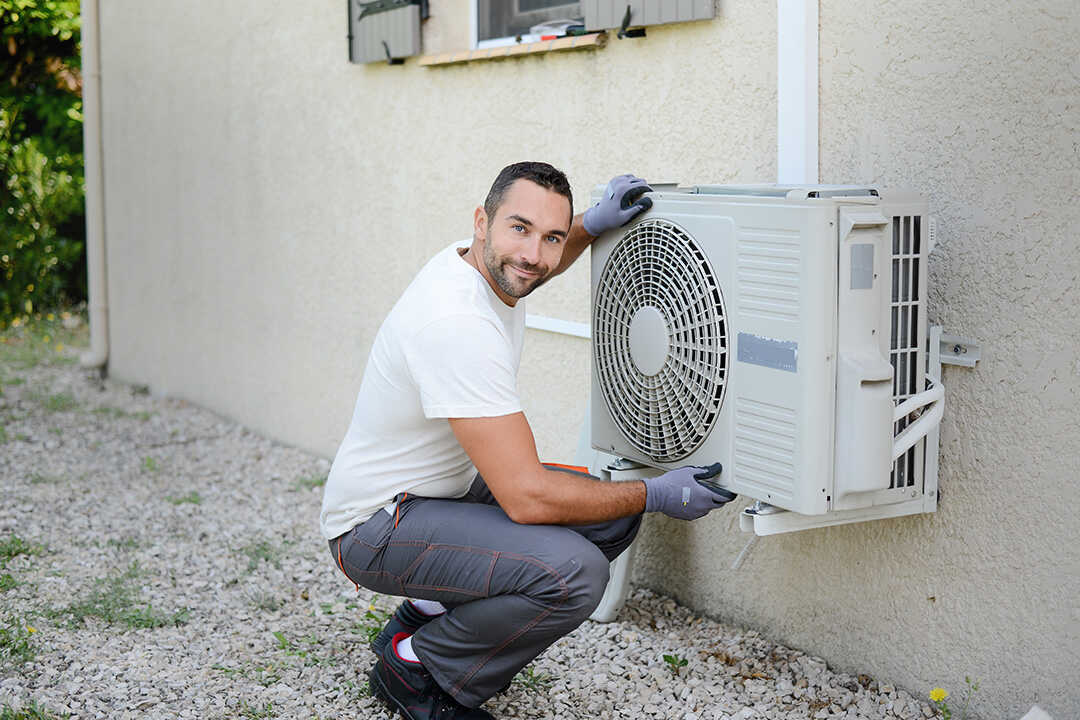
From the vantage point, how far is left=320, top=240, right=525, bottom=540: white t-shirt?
2666 millimetres

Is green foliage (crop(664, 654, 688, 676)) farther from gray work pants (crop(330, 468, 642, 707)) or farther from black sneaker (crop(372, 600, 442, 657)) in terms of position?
black sneaker (crop(372, 600, 442, 657))

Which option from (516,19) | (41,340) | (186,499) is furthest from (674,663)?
(41,340)

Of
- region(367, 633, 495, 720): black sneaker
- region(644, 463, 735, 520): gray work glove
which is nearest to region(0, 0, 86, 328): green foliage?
region(367, 633, 495, 720): black sneaker

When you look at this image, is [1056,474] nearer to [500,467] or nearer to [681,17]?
[500,467]

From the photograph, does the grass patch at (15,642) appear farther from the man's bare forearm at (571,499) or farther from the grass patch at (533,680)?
the man's bare forearm at (571,499)

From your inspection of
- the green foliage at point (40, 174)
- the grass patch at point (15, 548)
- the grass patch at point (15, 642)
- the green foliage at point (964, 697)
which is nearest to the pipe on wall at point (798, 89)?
the green foliage at point (964, 697)

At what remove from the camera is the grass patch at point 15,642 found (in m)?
3.28

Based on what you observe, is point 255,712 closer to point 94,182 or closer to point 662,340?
point 662,340

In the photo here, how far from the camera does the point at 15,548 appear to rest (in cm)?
426

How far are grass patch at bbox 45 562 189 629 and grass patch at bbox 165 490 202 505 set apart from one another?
108 centimetres

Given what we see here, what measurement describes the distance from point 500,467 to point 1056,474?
1.20 m

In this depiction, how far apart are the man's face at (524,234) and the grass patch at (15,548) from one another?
2.40 m

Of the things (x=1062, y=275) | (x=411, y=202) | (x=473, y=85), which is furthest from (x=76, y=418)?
(x=1062, y=275)

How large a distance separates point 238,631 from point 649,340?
5.46 feet
